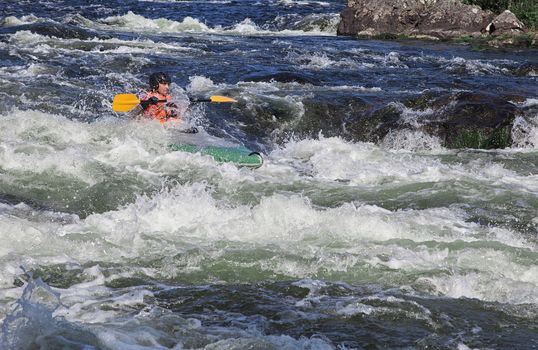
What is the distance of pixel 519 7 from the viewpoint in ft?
68.9

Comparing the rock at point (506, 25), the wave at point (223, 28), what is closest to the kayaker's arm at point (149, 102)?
the wave at point (223, 28)

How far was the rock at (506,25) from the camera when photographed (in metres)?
20.1

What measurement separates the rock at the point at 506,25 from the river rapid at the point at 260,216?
474cm

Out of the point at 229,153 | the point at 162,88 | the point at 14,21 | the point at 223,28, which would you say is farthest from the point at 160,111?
the point at 223,28

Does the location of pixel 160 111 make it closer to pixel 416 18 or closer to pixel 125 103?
pixel 125 103

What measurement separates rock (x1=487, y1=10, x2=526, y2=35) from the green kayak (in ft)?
41.8

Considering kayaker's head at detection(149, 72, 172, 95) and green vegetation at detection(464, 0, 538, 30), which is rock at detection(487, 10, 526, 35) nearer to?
green vegetation at detection(464, 0, 538, 30)

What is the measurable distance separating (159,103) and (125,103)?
1.55 ft

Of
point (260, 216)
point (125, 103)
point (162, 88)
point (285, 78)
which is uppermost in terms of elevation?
point (162, 88)

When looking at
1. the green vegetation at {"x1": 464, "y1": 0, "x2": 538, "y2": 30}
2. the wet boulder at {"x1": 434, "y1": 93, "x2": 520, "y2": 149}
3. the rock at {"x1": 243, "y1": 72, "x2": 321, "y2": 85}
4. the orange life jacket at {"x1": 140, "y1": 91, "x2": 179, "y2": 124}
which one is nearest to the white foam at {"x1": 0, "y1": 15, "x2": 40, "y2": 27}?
the rock at {"x1": 243, "y1": 72, "x2": 321, "y2": 85}

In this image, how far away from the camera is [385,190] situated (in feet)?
28.2

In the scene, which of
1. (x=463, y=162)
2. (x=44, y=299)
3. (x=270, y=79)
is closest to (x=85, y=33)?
(x=270, y=79)

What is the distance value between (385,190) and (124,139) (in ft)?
10.8

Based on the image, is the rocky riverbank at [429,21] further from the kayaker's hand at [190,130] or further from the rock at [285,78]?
the kayaker's hand at [190,130]
